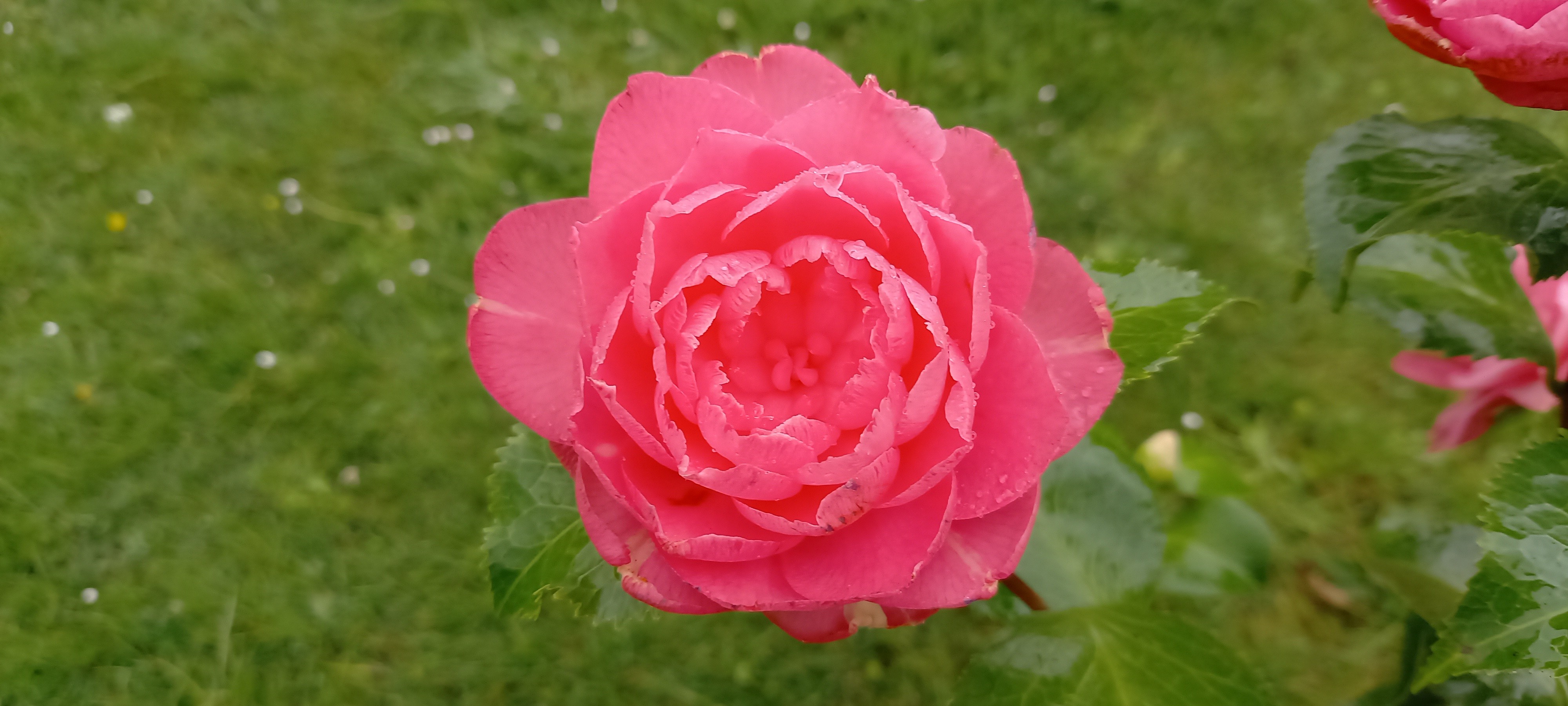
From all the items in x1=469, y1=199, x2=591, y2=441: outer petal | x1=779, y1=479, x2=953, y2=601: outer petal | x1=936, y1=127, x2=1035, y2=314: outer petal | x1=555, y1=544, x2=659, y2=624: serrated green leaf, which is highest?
x1=936, y1=127, x2=1035, y2=314: outer petal

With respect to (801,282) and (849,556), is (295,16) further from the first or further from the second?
(849,556)

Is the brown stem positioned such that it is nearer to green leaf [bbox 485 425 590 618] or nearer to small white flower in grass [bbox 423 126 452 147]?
green leaf [bbox 485 425 590 618]

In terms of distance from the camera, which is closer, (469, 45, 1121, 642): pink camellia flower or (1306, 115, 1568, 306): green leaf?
(469, 45, 1121, 642): pink camellia flower

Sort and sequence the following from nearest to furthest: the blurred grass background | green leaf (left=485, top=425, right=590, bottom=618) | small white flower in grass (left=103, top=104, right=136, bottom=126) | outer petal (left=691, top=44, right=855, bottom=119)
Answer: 1. outer petal (left=691, top=44, right=855, bottom=119)
2. green leaf (left=485, top=425, right=590, bottom=618)
3. the blurred grass background
4. small white flower in grass (left=103, top=104, right=136, bottom=126)

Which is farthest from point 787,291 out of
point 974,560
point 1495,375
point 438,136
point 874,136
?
point 438,136

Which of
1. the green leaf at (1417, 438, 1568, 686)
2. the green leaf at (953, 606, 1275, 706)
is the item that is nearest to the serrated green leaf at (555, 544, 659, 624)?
the green leaf at (953, 606, 1275, 706)

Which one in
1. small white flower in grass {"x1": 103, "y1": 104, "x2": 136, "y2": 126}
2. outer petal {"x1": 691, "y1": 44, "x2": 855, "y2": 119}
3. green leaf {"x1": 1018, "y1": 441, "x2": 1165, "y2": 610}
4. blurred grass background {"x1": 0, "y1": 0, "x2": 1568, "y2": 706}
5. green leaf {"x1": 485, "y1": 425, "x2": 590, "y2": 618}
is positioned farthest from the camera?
small white flower in grass {"x1": 103, "y1": 104, "x2": 136, "y2": 126}

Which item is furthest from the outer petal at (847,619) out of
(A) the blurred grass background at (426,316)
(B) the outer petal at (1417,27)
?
(A) the blurred grass background at (426,316)

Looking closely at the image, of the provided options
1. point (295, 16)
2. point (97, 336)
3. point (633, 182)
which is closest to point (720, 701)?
point (633, 182)
